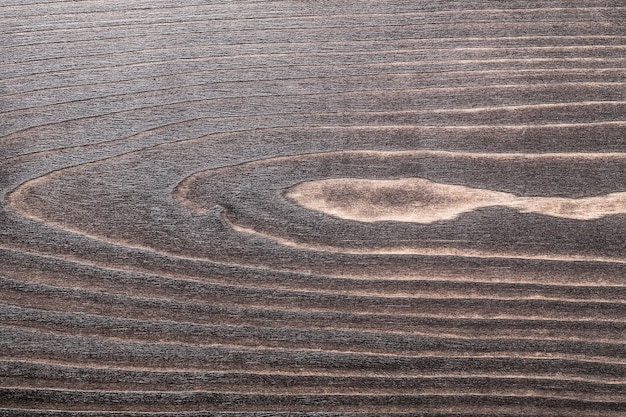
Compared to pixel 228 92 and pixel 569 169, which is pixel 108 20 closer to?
pixel 228 92

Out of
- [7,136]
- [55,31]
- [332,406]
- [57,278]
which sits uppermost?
[55,31]

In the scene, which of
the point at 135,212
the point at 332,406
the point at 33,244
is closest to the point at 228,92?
the point at 135,212

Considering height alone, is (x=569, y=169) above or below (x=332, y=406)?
above

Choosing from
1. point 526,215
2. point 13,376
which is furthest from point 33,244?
point 526,215

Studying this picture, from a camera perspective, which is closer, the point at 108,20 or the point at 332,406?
the point at 332,406

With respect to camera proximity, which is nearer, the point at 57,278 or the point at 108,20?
the point at 57,278

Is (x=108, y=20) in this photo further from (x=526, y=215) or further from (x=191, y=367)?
(x=526, y=215)
